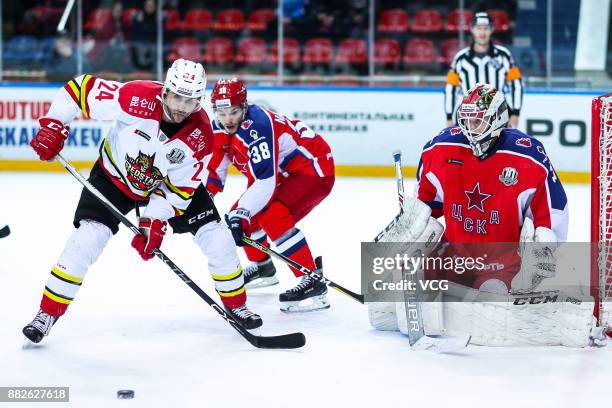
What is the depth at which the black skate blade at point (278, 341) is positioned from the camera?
3.53m

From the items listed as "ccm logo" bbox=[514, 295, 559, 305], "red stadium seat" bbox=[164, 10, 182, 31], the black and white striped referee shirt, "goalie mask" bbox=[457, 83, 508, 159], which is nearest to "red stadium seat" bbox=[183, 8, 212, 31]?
"red stadium seat" bbox=[164, 10, 182, 31]

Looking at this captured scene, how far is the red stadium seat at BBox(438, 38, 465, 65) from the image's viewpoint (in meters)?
9.11

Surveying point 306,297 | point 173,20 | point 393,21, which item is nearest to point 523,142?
point 306,297

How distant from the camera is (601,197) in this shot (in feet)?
11.8

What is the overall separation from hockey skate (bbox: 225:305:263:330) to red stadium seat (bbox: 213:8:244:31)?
6025 millimetres

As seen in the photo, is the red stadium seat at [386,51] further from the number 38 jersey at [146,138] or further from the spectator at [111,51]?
the number 38 jersey at [146,138]

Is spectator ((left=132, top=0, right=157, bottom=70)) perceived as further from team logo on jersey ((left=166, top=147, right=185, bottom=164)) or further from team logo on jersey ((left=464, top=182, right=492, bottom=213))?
team logo on jersey ((left=464, top=182, right=492, bottom=213))

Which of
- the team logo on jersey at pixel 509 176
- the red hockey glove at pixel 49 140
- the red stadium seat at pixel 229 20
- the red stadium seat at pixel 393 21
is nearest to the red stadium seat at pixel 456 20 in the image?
the red stadium seat at pixel 393 21

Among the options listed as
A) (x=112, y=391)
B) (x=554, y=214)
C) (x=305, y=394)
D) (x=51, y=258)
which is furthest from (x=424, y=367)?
(x=51, y=258)

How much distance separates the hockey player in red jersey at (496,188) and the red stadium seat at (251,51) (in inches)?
222

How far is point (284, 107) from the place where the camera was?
8.53m

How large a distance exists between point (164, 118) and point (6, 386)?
103 centimetres

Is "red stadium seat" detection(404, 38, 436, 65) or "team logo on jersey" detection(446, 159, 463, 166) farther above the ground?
"red stadium seat" detection(404, 38, 436, 65)

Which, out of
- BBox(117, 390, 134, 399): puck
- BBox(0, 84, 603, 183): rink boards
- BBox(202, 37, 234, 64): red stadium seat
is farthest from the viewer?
BBox(202, 37, 234, 64): red stadium seat
